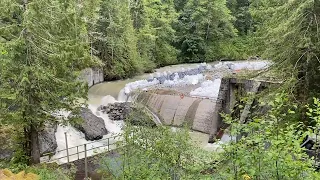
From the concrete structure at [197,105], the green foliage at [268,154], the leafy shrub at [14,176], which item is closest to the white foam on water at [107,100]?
the concrete structure at [197,105]

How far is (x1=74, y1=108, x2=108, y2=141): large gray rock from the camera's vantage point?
693 inches

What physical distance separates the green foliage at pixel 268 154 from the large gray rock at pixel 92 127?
13.6 metres

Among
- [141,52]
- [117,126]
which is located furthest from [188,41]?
[117,126]

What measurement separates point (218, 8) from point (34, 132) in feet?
96.9

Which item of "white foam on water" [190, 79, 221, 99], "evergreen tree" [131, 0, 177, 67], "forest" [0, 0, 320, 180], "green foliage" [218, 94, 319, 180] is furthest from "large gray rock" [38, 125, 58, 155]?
"evergreen tree" [131, 0, 177, 67]

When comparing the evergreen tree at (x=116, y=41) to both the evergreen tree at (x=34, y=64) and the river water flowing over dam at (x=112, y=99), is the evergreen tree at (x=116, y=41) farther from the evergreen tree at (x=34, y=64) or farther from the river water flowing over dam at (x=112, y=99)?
the evergreen tree at (x=34, y=64)

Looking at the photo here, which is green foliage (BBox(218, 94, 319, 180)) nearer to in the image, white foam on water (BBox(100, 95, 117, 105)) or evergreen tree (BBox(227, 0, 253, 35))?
white foam on water (BBox(100, 95, 117, 105))

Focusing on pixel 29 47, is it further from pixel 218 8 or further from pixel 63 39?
pixel 218 8

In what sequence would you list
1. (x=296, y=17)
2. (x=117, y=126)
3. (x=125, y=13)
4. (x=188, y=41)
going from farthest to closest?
1. (x=188, y=41)
2. (x=125, y=13)
3. (x=117, y=126)
4. (x=296, y=17)

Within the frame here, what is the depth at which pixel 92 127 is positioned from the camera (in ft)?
59.5

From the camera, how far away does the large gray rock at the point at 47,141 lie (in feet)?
49.9

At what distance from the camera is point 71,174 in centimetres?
1221

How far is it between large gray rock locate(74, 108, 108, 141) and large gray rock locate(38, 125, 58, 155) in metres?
1.59

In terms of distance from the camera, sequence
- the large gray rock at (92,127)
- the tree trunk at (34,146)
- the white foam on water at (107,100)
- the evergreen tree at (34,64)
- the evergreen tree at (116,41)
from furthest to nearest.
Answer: the evergreen tree at (116,41), the white foam on water at (107,100), the large gray rock at (92,127), the tree trunk at (34,146), the evergreen tree at (34,64)
